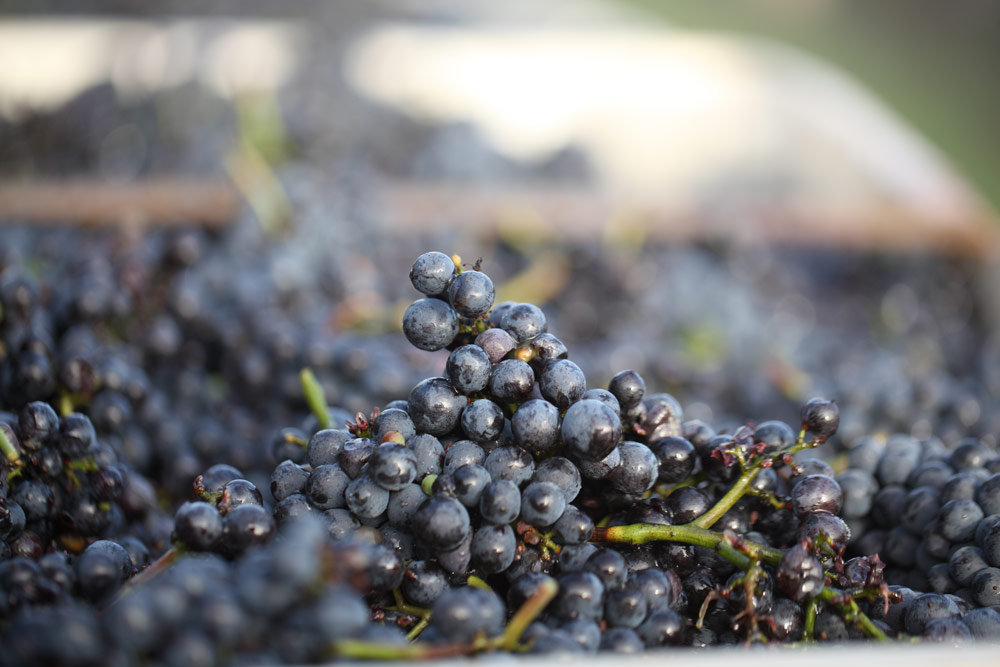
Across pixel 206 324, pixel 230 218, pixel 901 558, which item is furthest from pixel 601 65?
pixel 901 558

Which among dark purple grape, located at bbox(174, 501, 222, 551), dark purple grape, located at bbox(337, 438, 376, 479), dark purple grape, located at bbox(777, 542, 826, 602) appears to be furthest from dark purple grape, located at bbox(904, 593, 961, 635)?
dark purple grape, located at bbox(174, 501, 222, 551)

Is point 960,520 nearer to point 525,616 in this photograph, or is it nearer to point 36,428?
point 525,616

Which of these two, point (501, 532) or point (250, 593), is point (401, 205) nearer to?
point (501, 532)

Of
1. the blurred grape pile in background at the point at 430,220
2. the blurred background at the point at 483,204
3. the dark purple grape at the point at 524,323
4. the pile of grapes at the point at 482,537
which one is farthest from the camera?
the blurred background at the point at 483,204

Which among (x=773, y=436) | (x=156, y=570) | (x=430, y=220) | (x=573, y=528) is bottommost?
(x=156, y=570)

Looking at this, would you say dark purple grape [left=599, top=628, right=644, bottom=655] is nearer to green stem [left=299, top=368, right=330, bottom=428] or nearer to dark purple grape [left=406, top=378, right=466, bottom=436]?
dark purple grape [left=406, top=378, right=466, bottom=436]

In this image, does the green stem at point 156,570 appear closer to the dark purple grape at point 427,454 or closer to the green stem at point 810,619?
the dark purple grape at point 427,454

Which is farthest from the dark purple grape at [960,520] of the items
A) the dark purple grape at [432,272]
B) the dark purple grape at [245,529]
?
the dark purple grape at [245,529]

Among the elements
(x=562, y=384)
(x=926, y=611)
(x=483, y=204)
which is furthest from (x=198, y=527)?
(x=483, y=204)
